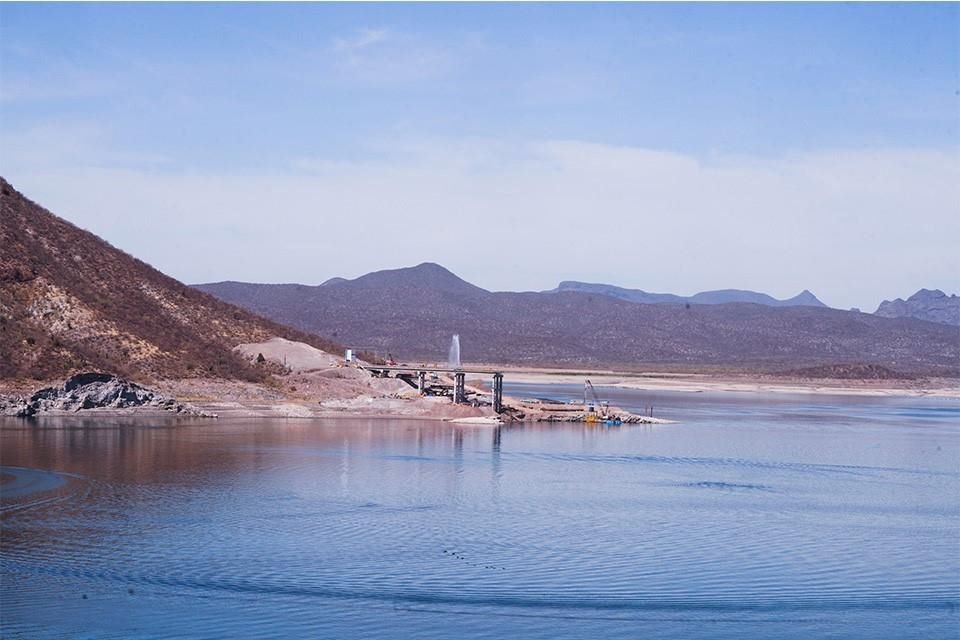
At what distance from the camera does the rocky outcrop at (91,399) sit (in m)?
58.5

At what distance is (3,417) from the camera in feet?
186

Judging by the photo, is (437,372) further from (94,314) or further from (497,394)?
(94,314)

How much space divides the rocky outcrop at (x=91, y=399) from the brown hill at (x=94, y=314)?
120 inches

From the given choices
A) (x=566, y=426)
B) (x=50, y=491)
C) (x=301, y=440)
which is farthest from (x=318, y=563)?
(x=566, y=426)

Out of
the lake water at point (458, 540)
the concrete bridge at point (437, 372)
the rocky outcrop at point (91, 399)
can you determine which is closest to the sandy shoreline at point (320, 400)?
the rocky outcrop at point (91, 399)

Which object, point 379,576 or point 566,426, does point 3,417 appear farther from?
point 379,576

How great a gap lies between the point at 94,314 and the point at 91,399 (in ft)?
43.8

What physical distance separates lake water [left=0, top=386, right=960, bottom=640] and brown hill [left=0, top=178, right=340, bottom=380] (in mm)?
15125

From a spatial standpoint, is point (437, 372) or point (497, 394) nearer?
point (497, 394)

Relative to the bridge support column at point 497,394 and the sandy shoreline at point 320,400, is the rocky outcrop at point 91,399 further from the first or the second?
the bridge support column at point 497,394

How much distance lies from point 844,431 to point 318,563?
5115cm

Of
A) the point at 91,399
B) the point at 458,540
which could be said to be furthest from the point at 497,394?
the point at 458,540

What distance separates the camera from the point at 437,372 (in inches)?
2950

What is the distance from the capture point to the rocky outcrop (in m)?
58.5
